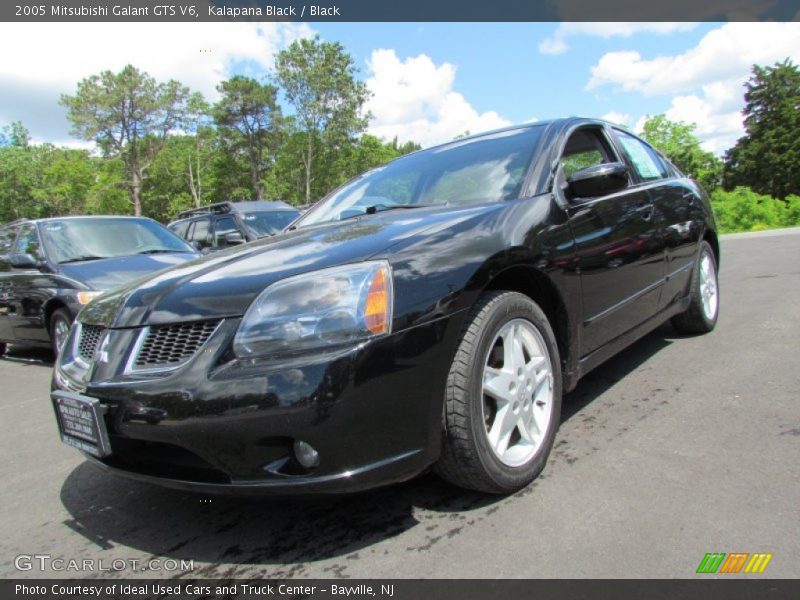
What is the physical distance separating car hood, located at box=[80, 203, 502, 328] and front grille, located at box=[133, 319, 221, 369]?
3cm

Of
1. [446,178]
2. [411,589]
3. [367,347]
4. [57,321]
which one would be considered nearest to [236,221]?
[57,321]

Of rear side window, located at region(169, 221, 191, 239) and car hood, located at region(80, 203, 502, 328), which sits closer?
car hood, located at region(80, 203, 502, 328)

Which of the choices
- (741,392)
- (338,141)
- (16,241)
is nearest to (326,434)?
(741,392)

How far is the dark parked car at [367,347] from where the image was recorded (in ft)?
5.58

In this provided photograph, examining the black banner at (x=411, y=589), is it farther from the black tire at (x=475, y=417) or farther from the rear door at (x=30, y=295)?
the rear door at (x=30, y=295)

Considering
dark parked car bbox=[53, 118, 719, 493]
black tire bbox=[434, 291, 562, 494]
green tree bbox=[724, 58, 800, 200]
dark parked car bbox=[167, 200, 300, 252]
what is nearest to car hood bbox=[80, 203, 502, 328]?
dark parked car bbox=[53, 118, 719, 493]

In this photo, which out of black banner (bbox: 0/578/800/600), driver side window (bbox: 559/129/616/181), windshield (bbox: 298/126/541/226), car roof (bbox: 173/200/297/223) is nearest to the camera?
black banner (bbox: 0/578/800/600)

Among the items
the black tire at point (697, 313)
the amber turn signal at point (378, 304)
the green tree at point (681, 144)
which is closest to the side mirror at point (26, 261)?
the amber turn signal at point (378, 304)

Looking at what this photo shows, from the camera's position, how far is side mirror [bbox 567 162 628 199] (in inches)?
102

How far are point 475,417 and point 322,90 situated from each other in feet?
130

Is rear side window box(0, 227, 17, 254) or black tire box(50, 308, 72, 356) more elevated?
rear side window box(0, 227, 17, 254)

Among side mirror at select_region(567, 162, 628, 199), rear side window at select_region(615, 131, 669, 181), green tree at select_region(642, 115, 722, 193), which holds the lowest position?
side mirror at select_region(567, 162, 628, 199)

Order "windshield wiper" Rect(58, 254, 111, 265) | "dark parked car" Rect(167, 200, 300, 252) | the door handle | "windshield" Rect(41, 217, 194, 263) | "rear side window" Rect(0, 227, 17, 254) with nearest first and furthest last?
the door handle → "windshield wiper" Rect(58, 254, 111, 265) → "windshield" Rect(41, 217, 194, 263) → "rear side window" Rect(0, 227, 17, 254) → "dark parked car" Rect(167, 200, 300, 252)

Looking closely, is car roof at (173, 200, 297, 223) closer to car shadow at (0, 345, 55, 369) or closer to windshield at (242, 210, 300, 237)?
windshield at (242, 210, 300, 237)
